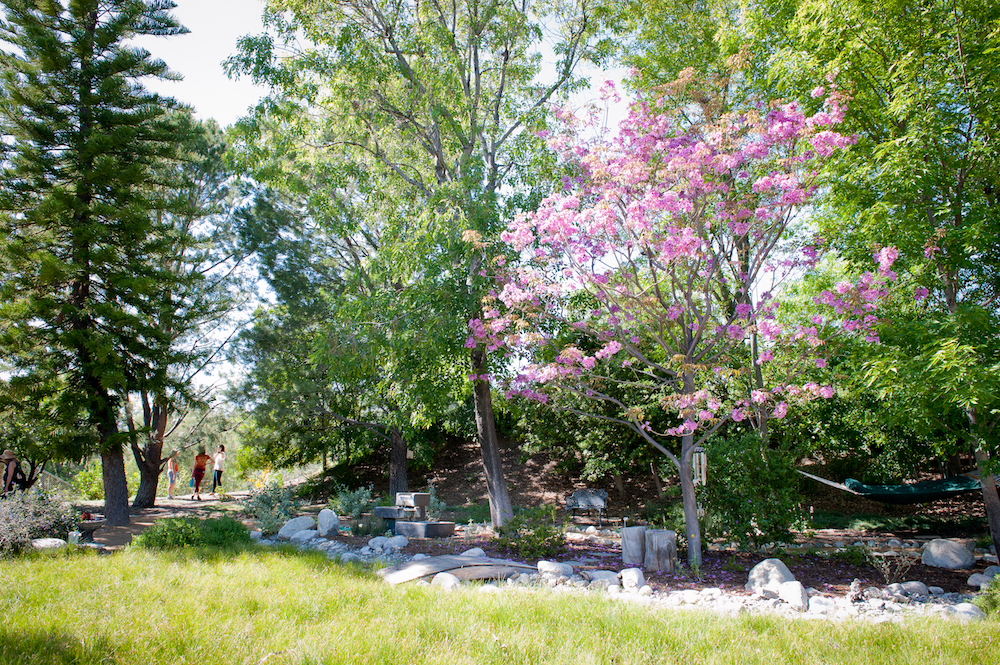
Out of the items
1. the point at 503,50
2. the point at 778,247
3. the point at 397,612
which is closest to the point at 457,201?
the point at 503,50

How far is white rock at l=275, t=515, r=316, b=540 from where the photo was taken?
8828 mm

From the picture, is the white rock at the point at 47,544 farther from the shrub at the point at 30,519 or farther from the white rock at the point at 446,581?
the white rock at the point at 446,581

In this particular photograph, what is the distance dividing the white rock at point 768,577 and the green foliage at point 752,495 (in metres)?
1.02

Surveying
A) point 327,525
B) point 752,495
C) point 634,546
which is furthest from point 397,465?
point 752,495

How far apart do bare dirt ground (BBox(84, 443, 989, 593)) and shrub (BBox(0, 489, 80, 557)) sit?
57 centimetres

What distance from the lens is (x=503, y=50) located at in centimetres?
1034

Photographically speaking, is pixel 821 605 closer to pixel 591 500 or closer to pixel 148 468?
pixel 591 500

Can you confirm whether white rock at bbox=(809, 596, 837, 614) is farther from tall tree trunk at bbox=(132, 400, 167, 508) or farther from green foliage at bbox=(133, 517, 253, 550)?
tall tree trunk at bbox=(132, 400, 167, 508)

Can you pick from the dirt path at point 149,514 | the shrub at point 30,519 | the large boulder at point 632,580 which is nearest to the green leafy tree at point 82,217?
the dirt path at point 149,514

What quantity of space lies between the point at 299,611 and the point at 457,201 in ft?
19.0

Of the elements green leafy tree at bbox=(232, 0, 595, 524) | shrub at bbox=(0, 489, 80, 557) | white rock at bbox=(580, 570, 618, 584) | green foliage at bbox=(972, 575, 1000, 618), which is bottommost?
white rock at bbox=(580, 570, 618, 584)

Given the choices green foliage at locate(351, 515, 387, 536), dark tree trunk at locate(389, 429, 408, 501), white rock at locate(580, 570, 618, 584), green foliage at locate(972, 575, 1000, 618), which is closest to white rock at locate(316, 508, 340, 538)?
green foliage at locate(351, 515, 387, 536)

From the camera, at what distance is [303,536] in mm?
8500

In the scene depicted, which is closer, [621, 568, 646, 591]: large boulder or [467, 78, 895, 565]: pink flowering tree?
[621, 568, 646, 591]: large boulder
